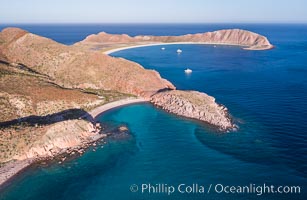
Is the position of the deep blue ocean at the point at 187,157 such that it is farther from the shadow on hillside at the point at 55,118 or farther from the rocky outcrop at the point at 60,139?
the shadow on hillside at the point at 55,118

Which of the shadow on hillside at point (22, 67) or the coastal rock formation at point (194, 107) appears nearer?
the coastal rock formation at point (194, 107)

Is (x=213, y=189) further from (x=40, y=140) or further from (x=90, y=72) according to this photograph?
(x=90, y=72)

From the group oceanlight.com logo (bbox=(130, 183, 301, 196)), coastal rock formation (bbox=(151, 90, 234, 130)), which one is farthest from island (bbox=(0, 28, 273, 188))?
oceanlight.com logo (bbox=(130, 183, 301, 196))

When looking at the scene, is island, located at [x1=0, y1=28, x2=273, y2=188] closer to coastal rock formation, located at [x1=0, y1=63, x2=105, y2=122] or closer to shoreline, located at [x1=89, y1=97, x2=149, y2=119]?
coastal rock formation, located at [x1=0, y1=63, x2=105, y2=122]

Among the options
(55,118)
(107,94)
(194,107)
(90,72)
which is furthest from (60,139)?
(90,72)

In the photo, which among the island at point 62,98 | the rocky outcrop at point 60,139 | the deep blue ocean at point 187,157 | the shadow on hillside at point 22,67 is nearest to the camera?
the deep blue ocean at point 187,157

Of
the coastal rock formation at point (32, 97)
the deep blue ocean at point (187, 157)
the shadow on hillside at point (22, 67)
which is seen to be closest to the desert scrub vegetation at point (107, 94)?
the coastal rock formation at point (32, 97)

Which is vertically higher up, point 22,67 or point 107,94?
point 22,67
